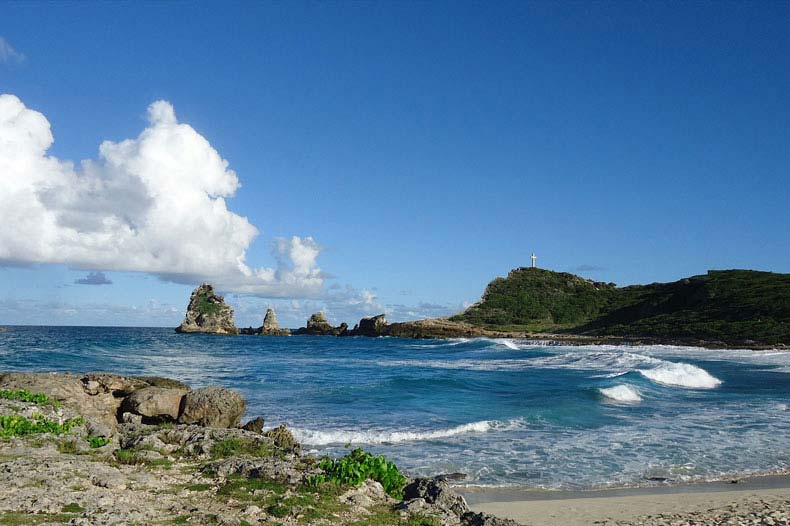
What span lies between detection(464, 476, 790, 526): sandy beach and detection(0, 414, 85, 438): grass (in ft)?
26.8

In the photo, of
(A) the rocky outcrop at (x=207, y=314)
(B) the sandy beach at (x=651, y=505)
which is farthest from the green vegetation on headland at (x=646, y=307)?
(B) the sandy beach at (x=651, y=505)

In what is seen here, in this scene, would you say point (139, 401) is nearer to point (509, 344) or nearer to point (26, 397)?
point (26, 397)

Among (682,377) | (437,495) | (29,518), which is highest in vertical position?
(29,518)

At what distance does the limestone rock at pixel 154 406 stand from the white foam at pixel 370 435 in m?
3.76

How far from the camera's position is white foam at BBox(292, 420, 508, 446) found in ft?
57.0

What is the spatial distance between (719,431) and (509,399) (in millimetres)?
9972

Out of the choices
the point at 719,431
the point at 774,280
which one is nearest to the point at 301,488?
the point at 719,431

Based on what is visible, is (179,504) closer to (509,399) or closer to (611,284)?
(509,399)

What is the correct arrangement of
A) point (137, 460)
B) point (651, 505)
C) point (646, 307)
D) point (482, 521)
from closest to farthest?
point (482, 521) < point (137, 460) < point (651, 505) < point (646, 307)

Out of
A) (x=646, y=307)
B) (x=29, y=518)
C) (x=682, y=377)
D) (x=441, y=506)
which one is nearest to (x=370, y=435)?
(x=441, y=506)

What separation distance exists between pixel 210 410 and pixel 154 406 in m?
1.59

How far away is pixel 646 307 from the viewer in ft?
381

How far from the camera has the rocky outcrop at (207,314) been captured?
482 feet

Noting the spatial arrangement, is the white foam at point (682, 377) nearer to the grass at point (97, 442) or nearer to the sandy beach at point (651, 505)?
the sandy beach at point (651, 505)
